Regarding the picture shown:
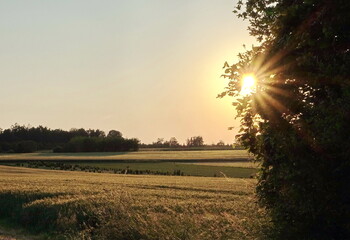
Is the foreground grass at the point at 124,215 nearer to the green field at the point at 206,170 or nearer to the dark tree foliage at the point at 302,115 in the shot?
the dark tree foliage at the point at 302,115

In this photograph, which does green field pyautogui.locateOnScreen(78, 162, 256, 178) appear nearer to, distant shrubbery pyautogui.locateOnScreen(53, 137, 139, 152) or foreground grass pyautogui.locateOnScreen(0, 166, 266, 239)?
foreground grass pyautogui.locateOnScreen(0, 166, 266, 239)

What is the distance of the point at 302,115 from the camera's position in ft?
28.9

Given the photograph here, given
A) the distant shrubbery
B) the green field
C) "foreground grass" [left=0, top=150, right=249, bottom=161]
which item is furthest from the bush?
the green field

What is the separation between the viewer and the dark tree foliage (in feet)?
27.1

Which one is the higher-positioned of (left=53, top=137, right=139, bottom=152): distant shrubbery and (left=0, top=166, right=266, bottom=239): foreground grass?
(left=53, top=137, right=139, bottom=152): distant shrubbery

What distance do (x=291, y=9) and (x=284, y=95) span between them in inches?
61.9

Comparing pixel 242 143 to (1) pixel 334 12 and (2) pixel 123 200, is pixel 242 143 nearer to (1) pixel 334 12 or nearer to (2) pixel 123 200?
(1) pixel 334 12

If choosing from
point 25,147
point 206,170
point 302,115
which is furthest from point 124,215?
point 25,147

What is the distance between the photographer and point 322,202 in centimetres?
854

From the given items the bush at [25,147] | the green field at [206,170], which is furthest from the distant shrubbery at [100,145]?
the green field at [206,170]

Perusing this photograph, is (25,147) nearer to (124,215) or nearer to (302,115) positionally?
(124,215)

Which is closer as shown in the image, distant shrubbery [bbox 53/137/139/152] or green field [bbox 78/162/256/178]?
green field [bbox 78/162/256/178]

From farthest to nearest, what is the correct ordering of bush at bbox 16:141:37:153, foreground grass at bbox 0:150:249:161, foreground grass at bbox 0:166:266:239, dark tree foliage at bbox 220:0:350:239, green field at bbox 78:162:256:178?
bush at bbox 16:141:37:153, foreground grass at bbox 0:150:249:161, green field at bbox 78:162:256:178, foreground grass at bbox 0:166:266:239, dark tree foliage at bbox 220:0:350:239

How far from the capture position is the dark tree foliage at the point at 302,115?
8.25 meters
